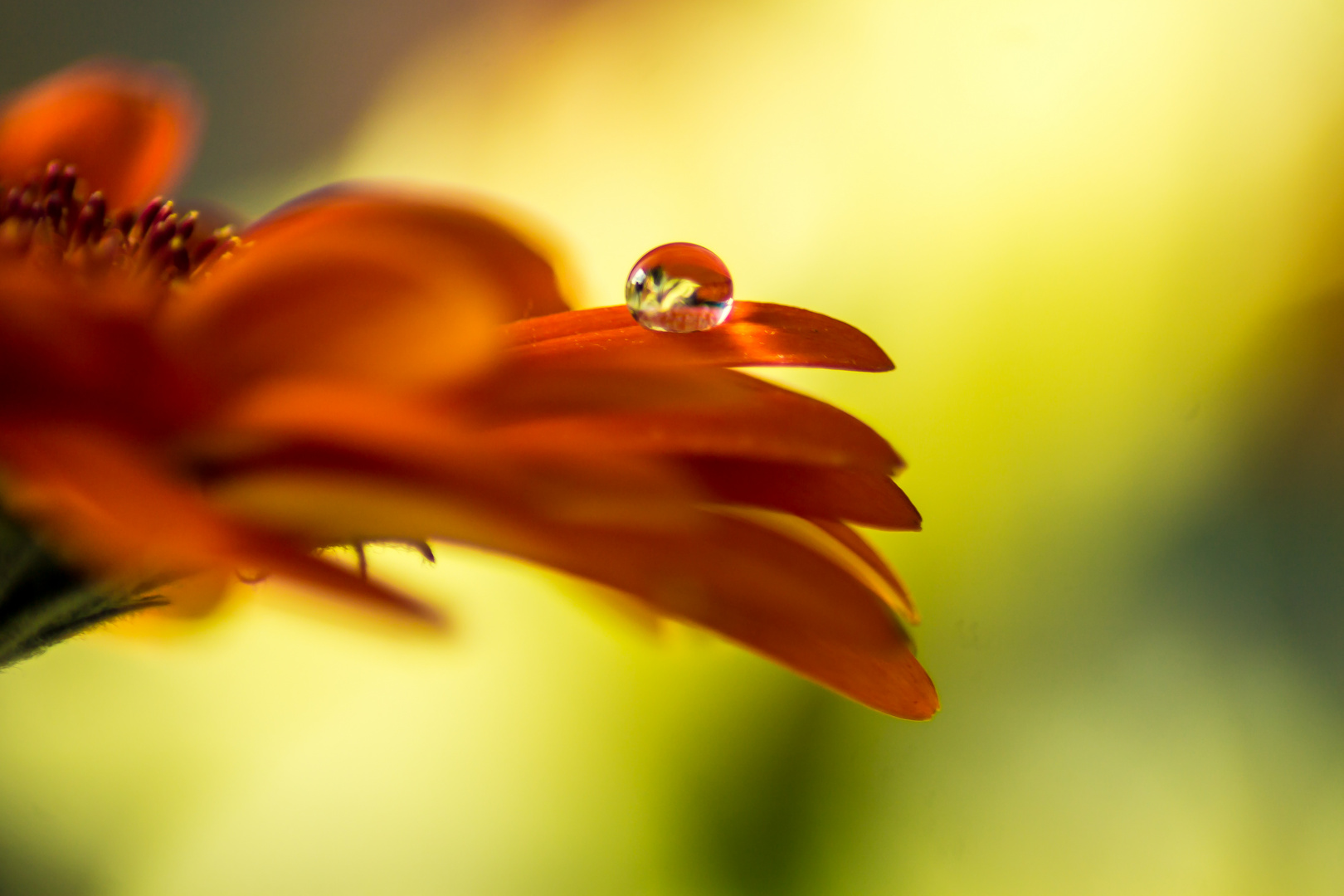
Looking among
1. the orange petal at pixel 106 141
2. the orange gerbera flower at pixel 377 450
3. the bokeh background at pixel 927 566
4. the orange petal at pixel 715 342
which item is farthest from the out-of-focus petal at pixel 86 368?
the bokeh background at pixel 927 566

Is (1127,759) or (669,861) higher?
(1127,759)

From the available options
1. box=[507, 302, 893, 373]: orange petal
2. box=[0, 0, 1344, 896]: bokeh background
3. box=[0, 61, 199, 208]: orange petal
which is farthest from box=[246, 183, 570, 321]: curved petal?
box=[0, 0, 1344, 896]: bokeh background

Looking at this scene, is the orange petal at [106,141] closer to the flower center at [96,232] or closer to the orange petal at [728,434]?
the flower center at [96,232]

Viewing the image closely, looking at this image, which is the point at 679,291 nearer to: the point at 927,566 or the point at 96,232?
the point at 96,232

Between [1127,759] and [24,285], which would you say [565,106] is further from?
[24,285]

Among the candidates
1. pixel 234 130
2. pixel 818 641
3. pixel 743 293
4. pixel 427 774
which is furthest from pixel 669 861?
pixel 234 130
